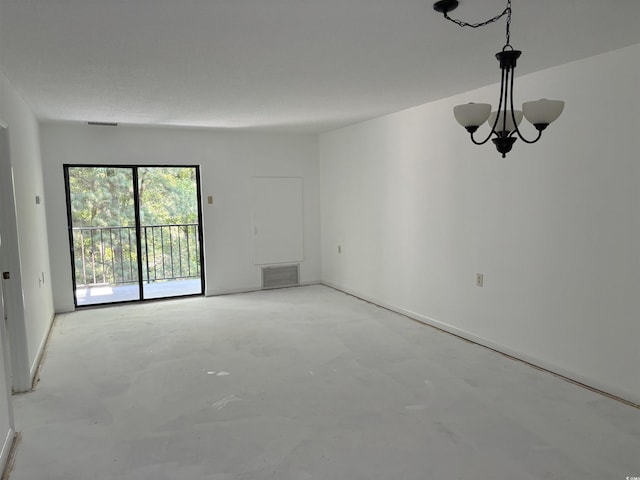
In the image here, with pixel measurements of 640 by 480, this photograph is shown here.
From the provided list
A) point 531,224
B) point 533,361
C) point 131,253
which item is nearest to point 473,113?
point 531,224

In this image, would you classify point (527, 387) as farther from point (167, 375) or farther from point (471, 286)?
point (167, 375)

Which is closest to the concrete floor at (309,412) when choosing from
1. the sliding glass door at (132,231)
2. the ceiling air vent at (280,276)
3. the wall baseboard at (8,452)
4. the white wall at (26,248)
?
the wall baseboard at (8,452)

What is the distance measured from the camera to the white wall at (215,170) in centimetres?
540

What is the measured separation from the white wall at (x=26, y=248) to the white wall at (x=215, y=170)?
33 centimetres

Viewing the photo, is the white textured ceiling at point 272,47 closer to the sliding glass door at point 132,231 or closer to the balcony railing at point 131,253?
the sliding glass door at point 132,231

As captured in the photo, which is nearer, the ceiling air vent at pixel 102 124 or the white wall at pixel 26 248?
the white wall at pixel 26 248

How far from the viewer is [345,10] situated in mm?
2113

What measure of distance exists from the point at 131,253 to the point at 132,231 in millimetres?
352

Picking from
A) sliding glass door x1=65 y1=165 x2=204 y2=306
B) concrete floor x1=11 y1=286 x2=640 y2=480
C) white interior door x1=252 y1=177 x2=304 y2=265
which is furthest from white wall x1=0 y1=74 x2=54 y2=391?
white interior door x1=252 y1=177 x2=304 y2=265

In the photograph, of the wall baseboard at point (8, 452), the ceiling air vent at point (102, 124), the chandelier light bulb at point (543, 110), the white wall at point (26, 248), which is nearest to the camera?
the chandelier light bulb at point (543, 110)

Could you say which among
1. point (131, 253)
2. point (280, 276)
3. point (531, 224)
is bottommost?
point (280, 276)

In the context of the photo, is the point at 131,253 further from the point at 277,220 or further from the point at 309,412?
the point at 309,412

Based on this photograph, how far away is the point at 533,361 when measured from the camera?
11.7 ft

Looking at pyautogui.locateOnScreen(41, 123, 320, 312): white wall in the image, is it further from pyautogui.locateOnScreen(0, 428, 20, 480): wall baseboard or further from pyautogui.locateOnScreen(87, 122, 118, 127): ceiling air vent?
pyautogui.locateOnScreen(0, 428, 20, 480): wall baseboard
